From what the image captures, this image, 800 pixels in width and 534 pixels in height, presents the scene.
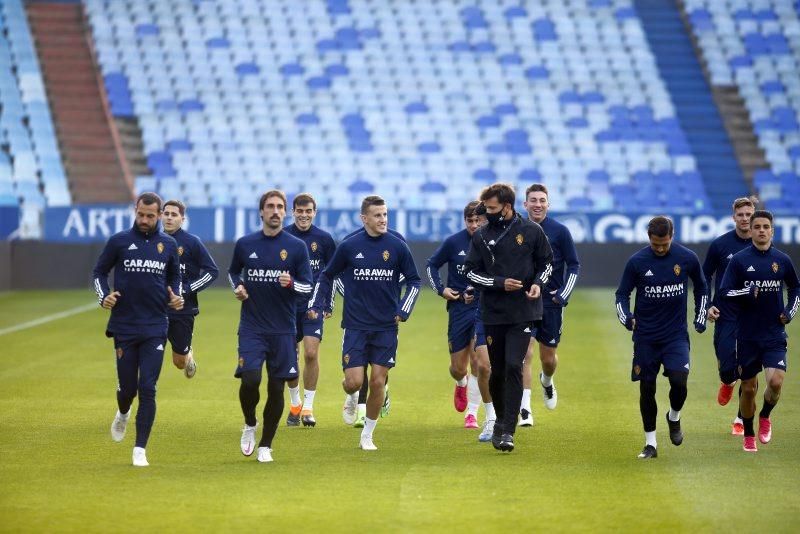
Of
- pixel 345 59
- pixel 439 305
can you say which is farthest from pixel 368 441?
pixel 345 59

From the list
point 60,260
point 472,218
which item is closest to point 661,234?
point 472,218

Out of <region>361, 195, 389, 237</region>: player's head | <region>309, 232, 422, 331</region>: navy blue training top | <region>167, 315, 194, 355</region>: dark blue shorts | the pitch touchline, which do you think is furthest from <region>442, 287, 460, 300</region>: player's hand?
the pitch touchline

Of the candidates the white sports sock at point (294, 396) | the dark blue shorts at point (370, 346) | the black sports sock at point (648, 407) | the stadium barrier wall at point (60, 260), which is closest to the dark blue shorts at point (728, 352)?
the black sports sock at point (648, 407)

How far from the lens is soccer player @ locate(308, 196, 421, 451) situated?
457 inches

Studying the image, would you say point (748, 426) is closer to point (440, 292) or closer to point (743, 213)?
point (743, 213)

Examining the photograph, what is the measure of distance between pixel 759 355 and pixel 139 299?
5.20 meters

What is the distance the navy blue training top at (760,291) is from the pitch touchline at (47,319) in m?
13.2

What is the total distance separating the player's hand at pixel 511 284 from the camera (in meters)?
11.3

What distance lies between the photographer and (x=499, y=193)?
1135 cm

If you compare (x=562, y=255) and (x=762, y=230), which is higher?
(x=762, y=230)

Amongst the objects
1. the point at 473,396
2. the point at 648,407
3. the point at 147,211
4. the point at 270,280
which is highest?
the point at 147,211

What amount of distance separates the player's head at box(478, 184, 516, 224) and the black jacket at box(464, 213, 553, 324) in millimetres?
104

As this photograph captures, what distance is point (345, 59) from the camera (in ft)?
124

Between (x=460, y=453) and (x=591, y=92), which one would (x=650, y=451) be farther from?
(x=591, y=92)
